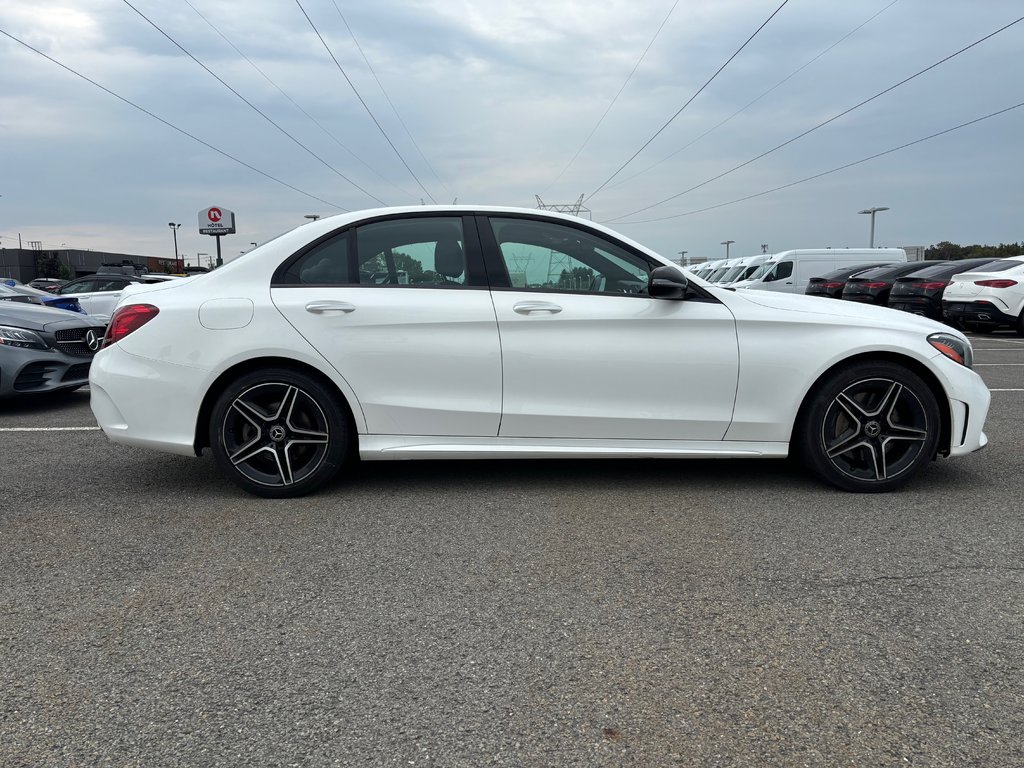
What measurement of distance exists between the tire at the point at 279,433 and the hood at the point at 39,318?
4365 millimetres

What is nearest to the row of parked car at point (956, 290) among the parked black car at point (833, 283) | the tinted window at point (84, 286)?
the parked black car at point (833, 283)

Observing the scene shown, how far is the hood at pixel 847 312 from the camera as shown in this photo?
14.1 ft

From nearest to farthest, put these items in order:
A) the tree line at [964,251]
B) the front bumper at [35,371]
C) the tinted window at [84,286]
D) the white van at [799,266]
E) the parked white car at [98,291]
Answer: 1. the front bumper at [35,371]
2. the parked white car at [98,291]
3. the tinted window at [84,286]
4. the white van at [799,266]
5. the tree line at [964,251]

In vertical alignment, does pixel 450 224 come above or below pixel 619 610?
above

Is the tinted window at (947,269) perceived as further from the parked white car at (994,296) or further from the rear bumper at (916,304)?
the parked white car at (994,296)

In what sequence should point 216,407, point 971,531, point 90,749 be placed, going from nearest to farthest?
point 90,749
point 971,531
point 216,407

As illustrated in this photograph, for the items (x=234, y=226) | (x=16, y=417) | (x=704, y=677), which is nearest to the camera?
(x=704, y=677)

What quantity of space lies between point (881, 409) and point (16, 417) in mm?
6946

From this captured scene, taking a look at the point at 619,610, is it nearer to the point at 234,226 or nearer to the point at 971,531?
the point at 971,531

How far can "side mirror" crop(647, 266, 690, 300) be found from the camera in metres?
4.15

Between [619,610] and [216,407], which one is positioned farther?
[216,407]

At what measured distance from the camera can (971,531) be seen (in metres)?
3.68

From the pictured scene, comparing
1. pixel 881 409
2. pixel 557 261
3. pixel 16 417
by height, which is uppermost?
pixel 557 261

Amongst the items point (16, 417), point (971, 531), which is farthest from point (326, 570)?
point (16, 417)
